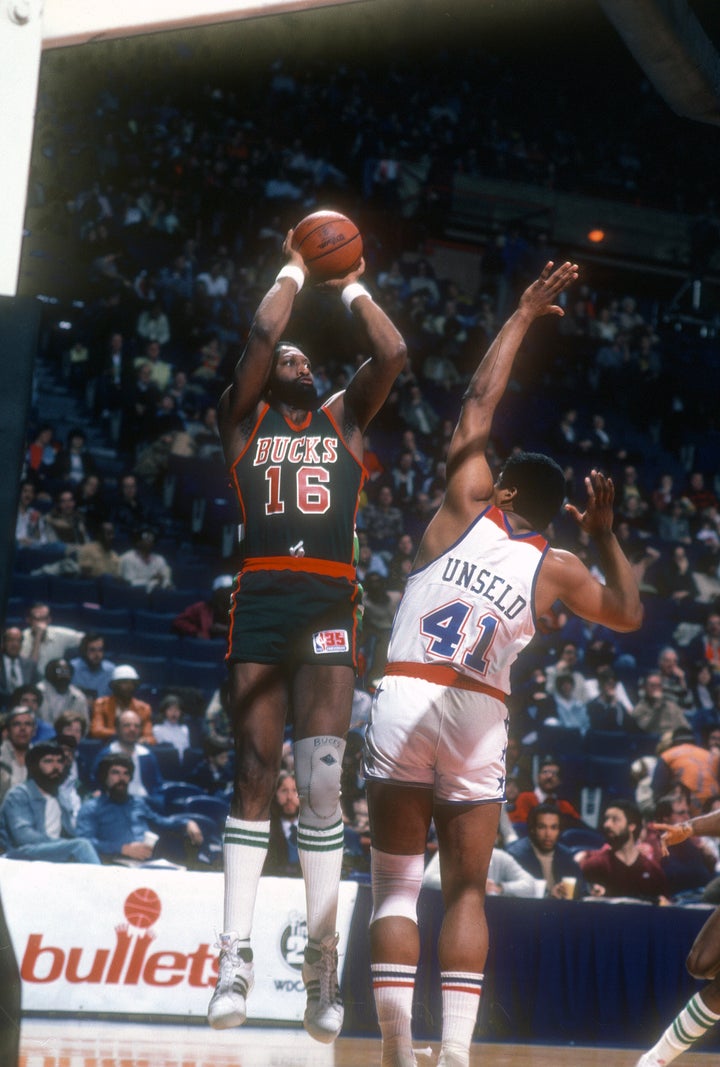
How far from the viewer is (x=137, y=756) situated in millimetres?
10203

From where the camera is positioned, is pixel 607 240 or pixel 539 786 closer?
pixel 539 786

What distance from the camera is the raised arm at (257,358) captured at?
16.3ft

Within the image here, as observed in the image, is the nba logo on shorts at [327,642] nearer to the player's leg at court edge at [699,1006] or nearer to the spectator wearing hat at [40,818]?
the player's leg at court edge at [699,1006]

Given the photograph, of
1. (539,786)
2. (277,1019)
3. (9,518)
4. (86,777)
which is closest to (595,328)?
(539,786)

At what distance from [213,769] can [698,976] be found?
16.7 feet

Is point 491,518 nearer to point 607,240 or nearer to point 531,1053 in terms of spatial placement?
point 531,1053

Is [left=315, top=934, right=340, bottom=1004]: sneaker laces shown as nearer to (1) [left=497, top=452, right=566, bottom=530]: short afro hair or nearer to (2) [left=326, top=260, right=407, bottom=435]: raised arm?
(1) [left=497, top=452, right=566, bottom=530]: short afro hair

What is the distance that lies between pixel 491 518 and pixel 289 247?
1.42 m

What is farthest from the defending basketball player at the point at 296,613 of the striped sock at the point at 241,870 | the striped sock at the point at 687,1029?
the striped sock at the point at 687,1029

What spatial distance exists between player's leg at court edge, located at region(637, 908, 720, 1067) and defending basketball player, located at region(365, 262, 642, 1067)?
2.21 meters

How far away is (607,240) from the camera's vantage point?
24.8m

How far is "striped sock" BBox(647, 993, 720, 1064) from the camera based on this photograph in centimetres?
671

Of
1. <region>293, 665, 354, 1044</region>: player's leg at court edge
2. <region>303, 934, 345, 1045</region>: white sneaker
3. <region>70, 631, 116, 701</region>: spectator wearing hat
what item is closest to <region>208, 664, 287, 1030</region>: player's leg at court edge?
<region>293, 665, 354, 1044</region>: player's leg at court edge

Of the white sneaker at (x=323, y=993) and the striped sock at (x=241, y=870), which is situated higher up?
the striped sock at (x=241, y=870)
